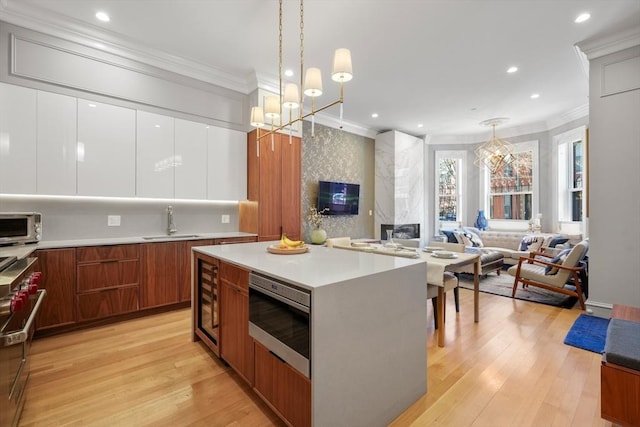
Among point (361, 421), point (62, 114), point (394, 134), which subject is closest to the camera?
point (361, 421)

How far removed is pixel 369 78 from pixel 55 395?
15.0ft

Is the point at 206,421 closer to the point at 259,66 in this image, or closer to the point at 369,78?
the point at 259,66

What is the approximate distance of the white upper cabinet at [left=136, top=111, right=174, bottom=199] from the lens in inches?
136

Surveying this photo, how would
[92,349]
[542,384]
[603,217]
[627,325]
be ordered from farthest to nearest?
[603,217] → [92,349] → [542,384] → [627,325]

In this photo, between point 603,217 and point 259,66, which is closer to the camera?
point 603,217

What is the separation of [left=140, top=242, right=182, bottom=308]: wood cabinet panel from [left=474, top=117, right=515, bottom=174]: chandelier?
→ 6301 millimetres

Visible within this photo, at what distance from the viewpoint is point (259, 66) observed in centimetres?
386

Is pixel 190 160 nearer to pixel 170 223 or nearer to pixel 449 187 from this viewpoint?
pixel 170 223

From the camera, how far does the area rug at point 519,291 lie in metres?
3.87

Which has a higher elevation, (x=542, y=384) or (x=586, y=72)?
(x=586, y=72)

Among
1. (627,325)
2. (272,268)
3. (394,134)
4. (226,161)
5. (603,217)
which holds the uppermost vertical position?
(394,134)

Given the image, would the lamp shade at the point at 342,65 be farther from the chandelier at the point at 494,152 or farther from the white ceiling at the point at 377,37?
the chandelier at the point at 494,152

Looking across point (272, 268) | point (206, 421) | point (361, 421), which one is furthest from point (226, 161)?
point (361, 421)

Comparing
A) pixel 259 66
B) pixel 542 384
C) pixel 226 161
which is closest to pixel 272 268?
pixel 542 384
